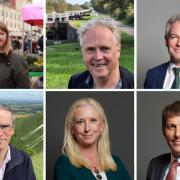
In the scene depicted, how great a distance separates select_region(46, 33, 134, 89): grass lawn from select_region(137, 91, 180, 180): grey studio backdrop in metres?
0.16

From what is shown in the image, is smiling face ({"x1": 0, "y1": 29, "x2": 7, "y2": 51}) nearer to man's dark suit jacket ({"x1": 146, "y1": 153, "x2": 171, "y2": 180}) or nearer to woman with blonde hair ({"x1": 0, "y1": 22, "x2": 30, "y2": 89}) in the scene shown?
woman with blonde hair ({"x1": 0, "y1": 22, "x2": 30, "y2": 89})

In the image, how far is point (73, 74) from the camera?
6.83 feet

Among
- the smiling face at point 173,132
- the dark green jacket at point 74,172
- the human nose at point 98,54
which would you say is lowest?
the dark green jacket at point 74,172

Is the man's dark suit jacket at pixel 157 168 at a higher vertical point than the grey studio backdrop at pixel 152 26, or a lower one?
lower

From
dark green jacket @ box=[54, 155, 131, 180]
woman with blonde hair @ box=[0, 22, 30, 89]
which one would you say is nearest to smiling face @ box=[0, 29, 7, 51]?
woman with blonde hair @ box=[0, 22, 30, 89]

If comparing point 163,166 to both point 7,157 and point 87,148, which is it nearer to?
point 87,148

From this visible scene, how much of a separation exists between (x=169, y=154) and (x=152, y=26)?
60 centimetres

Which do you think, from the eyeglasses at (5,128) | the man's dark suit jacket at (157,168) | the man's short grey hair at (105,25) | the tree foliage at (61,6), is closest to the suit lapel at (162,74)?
the man's short grey hair at (105,25)

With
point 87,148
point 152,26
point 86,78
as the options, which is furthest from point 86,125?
point 152,26

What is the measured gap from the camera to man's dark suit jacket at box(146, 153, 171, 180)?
210cm

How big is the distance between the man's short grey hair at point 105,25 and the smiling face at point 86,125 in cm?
31

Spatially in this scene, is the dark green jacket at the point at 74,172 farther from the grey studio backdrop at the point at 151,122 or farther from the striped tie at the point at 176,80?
the striped tie at the point at 176,80

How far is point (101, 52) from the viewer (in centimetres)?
206

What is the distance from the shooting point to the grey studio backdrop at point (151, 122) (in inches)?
81.7
